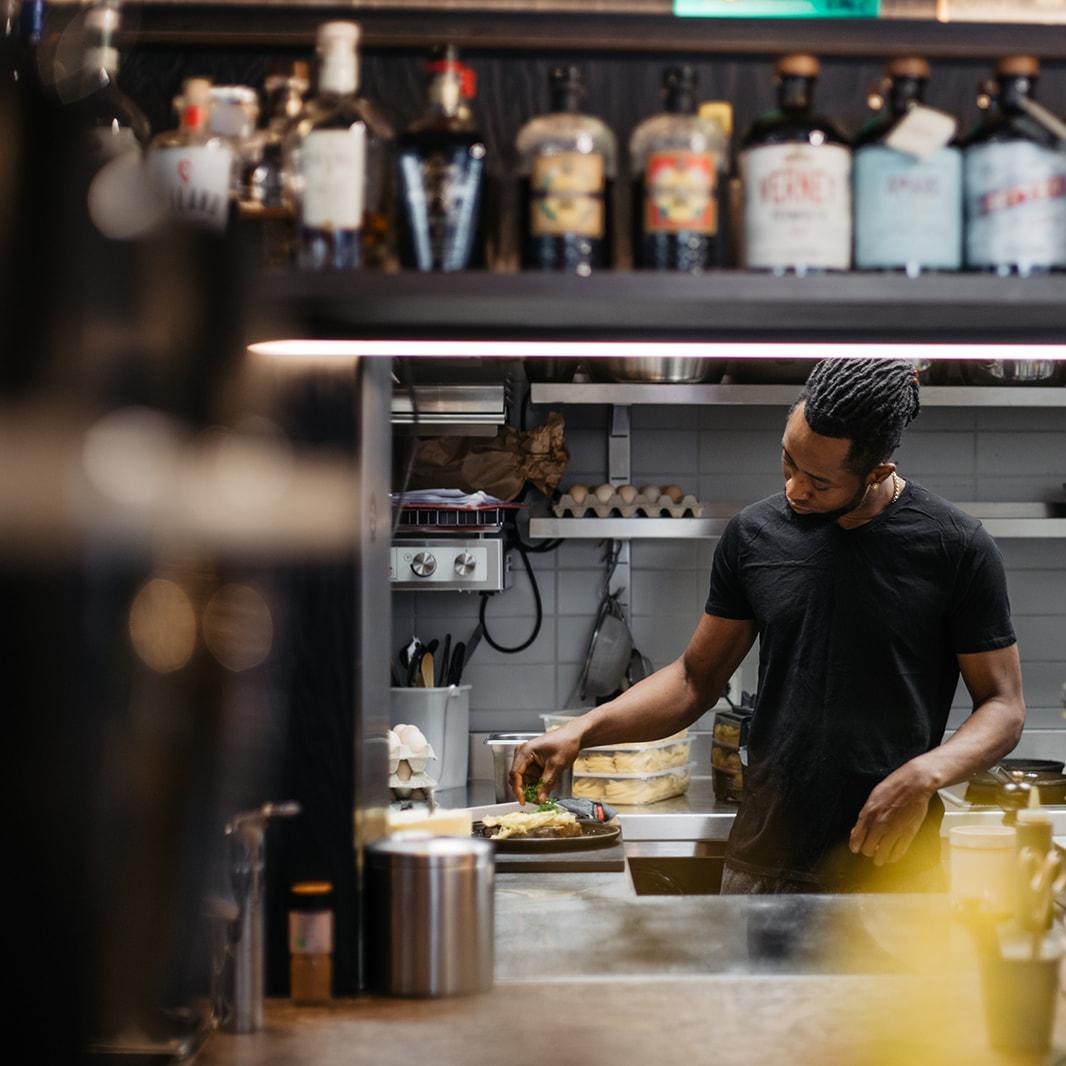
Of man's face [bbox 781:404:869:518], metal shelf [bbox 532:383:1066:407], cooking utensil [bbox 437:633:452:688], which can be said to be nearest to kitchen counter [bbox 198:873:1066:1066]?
man's face [bbox 781:404:869:518]

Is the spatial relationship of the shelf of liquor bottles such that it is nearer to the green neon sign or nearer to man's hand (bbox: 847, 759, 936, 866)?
the green neon sign

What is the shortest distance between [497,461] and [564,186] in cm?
252

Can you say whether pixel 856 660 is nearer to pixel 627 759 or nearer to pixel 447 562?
pixel 627 759

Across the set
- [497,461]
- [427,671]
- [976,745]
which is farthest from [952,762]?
[497,461]

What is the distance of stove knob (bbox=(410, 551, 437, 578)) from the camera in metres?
3.67

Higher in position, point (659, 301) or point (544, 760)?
point (659, 301)

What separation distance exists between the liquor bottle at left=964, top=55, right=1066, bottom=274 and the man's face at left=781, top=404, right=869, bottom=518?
94 cm

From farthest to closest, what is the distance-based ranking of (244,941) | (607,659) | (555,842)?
1. (607,659)
2. (555,842)
3. (244,941)

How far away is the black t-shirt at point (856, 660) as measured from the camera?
250cm

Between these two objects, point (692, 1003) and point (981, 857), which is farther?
point (981, 857)

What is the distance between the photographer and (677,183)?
1.45 metres

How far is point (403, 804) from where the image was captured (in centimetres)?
315

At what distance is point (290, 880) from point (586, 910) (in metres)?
0.63

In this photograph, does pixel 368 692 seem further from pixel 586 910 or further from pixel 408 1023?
pixel 586 910
